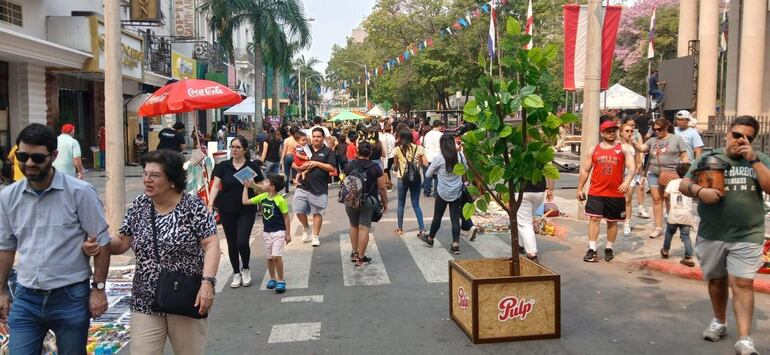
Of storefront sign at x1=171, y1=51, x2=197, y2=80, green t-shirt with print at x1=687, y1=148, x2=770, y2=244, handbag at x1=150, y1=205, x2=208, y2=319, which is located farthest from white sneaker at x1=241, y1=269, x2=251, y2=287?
storefront sign at x1=171, y1=51, x2=197, y2=80

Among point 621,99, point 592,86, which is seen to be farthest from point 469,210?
point 621,99

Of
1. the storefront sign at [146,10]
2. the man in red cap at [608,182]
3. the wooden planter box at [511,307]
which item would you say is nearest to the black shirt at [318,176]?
the man in red cap at [608,182]

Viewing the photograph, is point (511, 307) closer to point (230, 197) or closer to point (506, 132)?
point (506, 132)

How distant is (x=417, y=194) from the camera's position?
10.6m

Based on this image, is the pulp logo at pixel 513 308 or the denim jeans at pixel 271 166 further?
the denim jeans at pixel 271 166

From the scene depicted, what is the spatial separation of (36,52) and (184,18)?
45.2 ft

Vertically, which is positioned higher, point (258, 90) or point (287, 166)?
point (258, 90)

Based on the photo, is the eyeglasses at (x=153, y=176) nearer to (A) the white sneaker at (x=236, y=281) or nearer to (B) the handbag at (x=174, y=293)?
(B) the handbag at (x=174, y=293)

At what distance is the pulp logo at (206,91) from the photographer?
10.8 meters

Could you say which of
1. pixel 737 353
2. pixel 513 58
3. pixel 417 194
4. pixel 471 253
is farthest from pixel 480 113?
pixel 417 194

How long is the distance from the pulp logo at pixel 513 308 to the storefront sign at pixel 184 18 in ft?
85.9

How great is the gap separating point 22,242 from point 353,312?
131 inches

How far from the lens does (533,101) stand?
4.98 m

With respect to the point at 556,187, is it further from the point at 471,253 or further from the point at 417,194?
the point at 471,253
